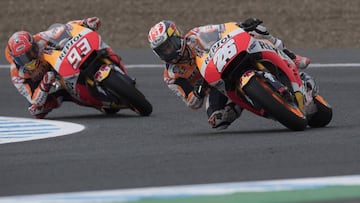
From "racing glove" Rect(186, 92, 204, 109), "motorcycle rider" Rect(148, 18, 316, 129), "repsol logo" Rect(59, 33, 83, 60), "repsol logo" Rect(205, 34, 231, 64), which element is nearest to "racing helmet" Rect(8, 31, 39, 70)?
"repsol logo" Rect(59, 33, 83, 60)

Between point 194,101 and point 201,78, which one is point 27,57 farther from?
point 194,101

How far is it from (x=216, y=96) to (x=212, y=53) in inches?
30.1

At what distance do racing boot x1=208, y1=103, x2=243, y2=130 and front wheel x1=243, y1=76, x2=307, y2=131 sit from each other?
865 millimetres

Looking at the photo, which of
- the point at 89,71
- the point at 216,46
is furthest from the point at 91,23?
the point at 216,46

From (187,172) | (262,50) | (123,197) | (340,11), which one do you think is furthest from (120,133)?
(340,11)

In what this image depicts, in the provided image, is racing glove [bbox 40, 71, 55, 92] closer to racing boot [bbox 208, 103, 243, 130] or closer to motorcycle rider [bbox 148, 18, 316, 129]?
motorcycle rider [bbox 148, 18, 316, 129]

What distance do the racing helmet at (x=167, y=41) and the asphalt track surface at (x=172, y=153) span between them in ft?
2.52

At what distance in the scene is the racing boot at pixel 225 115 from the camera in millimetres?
11570

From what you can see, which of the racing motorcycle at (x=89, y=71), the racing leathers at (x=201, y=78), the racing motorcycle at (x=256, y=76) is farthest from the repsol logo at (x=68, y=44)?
the racing motorcycle at (x=256, y=76)

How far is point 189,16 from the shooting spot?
23875 mm

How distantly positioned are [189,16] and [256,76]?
1329cm

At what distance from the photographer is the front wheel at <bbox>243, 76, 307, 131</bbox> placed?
10.5 m

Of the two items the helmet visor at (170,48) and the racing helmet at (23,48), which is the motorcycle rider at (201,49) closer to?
the helmet visor at (170,48)

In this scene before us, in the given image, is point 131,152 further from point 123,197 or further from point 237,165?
point 123,197
